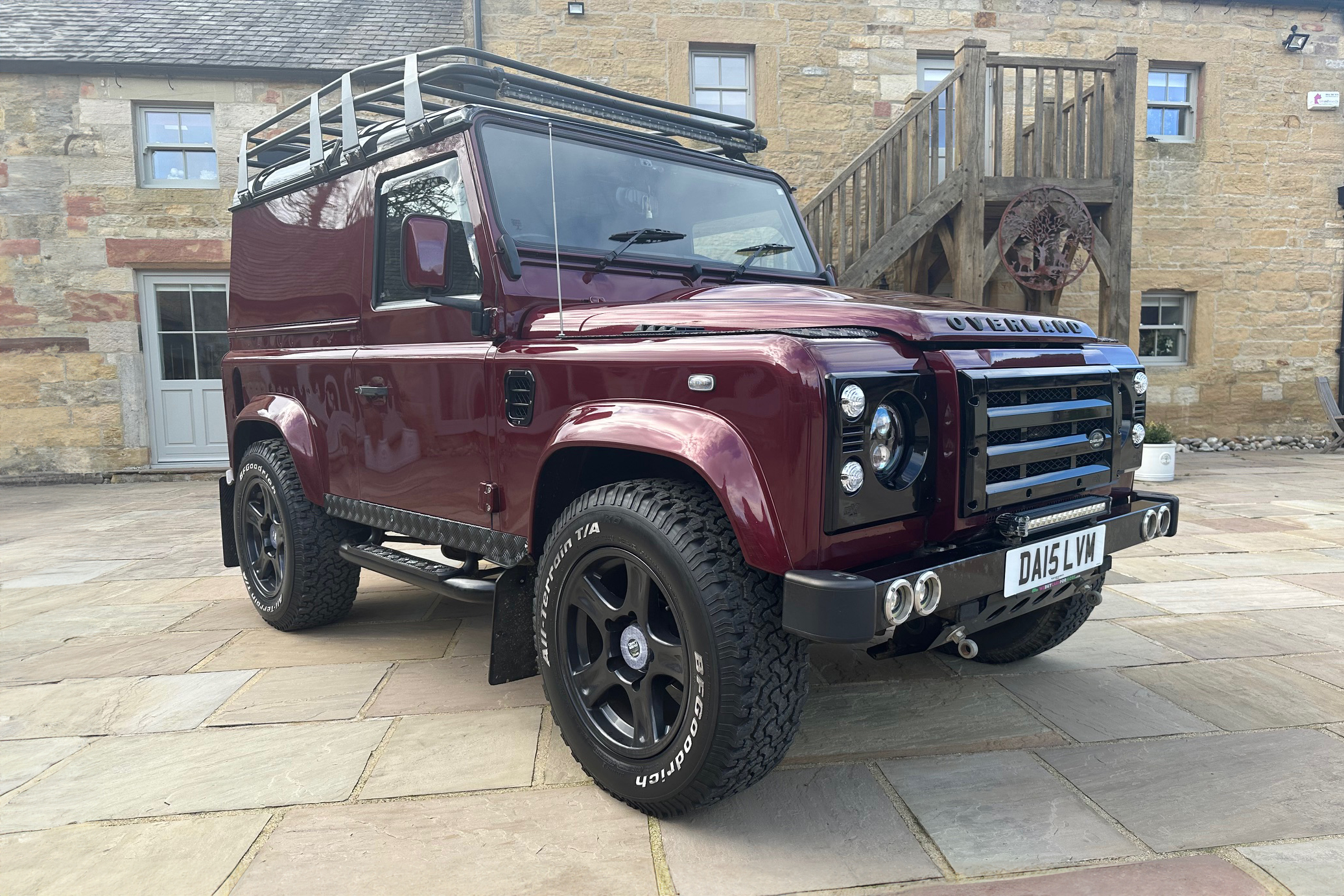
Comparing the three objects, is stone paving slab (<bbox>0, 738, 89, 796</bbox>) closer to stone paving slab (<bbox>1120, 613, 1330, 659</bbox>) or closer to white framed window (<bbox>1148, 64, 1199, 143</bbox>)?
stone paving slab (<bbox>1120, 613, 1330, 659</bbox>)

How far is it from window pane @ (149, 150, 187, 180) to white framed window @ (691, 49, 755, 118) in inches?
240

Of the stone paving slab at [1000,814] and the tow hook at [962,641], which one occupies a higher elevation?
the tow hook at [962,641]

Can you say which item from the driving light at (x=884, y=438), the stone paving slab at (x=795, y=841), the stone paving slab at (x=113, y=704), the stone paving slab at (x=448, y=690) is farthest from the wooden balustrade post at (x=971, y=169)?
the stone paving slab at (x=113, y=704)

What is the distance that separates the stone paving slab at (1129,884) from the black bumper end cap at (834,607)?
63 centimetres

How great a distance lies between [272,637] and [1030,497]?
10.9 ft

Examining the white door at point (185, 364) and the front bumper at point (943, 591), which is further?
the white door at point (185, 364)

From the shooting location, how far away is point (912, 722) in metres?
2.71

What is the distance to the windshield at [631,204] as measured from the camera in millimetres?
2744

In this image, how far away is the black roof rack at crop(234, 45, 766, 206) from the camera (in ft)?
9.56

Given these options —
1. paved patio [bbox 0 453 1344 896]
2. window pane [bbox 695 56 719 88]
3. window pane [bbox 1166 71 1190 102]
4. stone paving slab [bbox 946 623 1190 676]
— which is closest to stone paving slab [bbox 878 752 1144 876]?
paved patio [bbox 0 453 1344 896]

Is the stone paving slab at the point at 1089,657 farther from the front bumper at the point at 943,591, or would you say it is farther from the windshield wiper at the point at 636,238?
the windshield wiper at the point at 636,238

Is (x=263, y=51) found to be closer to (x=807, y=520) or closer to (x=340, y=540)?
(x=340, y=540)

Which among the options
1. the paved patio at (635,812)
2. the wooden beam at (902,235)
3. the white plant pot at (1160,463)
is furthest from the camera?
the white plant pot at (1160,463)

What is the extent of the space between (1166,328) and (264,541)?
11.1m
